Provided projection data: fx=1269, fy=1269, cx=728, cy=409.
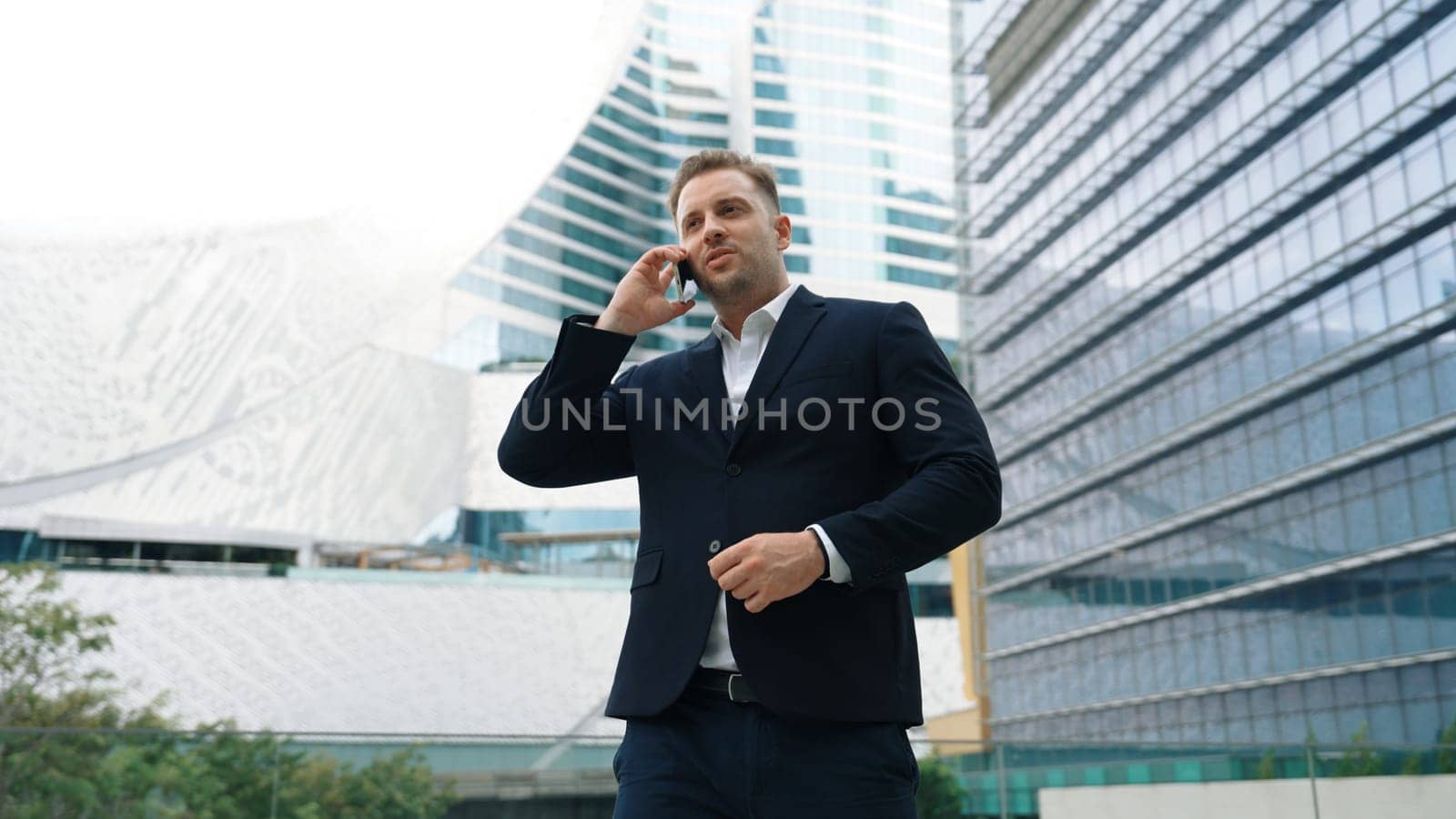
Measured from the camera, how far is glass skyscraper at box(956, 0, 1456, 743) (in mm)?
25953

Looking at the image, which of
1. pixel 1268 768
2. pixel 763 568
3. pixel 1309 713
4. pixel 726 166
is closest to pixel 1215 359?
pixel 1309 713

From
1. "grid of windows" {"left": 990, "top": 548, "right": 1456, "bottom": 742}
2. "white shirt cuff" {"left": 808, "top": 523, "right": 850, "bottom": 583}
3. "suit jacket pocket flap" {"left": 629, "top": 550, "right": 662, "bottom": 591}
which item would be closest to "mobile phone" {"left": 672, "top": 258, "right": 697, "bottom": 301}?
"suit jacket pocket flap" {"left": 629, "top": 550, "right": 662, "bottom": 591}

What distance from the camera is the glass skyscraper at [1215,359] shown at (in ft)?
85.1

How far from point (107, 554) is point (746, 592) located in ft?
129

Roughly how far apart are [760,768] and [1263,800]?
4058mm

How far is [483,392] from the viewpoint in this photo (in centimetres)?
4647

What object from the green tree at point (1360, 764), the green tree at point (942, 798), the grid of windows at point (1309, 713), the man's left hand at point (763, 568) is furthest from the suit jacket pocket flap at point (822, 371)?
the grid of windows at point (1309, 713)

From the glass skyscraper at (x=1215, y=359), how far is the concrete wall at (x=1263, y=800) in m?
22.4

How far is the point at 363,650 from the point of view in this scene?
3734 cm

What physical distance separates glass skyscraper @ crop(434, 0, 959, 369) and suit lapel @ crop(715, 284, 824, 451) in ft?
177

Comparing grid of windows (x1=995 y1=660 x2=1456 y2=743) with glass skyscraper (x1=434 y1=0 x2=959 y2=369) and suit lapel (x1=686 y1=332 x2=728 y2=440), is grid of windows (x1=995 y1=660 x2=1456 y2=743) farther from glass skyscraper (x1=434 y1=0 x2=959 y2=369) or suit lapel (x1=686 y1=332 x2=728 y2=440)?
glass skyscraper (x1=434 y1=0 x2=959 y2=369)

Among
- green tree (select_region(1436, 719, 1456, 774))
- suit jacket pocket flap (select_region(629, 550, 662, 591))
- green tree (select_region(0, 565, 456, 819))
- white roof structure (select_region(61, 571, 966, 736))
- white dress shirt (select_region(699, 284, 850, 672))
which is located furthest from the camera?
white roof structure (select_region(61, 571, 966, 736))

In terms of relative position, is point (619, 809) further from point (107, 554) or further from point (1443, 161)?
point (107, 554)

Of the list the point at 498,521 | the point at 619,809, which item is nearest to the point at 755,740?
the point at 619,809
